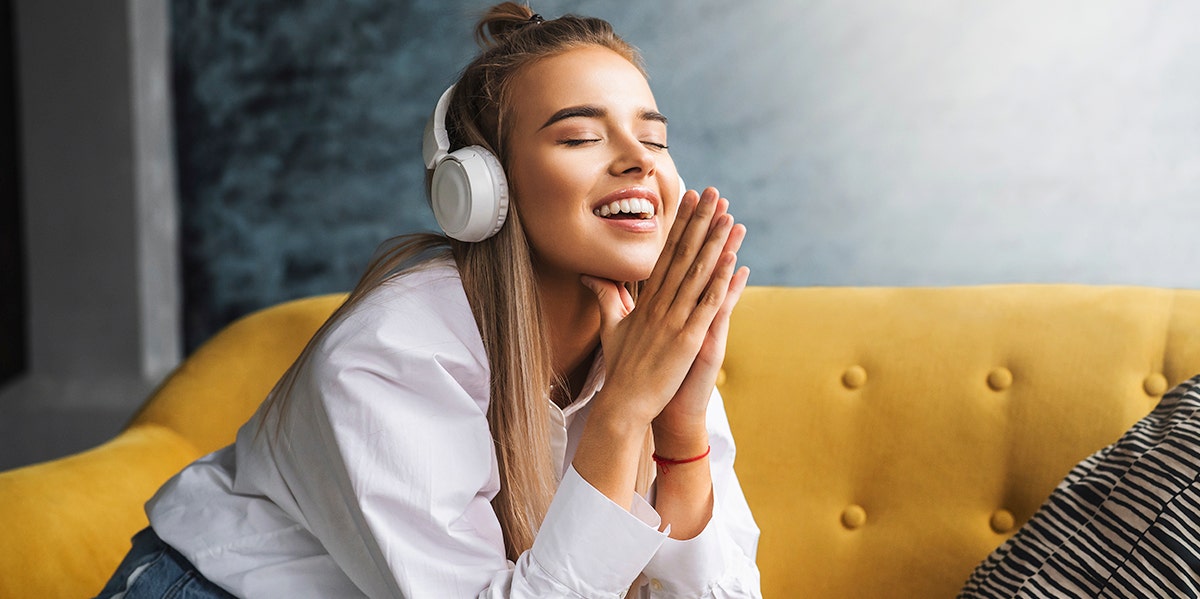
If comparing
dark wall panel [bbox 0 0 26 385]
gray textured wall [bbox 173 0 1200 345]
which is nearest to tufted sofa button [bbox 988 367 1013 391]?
gray textured wall [bbox 173 0 1200 345]

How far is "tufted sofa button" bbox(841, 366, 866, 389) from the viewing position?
→ 1580 mm

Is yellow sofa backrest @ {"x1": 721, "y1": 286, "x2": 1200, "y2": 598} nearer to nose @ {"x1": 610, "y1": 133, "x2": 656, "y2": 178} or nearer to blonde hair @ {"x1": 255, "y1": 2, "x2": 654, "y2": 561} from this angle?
blonde hair @ {"x1": 255, "y1": 2, "x2": 654, "y2": 561}

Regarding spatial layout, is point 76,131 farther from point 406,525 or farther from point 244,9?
point 406,525

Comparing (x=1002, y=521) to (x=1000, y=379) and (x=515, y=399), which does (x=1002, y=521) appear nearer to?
(x=1000, y=379)

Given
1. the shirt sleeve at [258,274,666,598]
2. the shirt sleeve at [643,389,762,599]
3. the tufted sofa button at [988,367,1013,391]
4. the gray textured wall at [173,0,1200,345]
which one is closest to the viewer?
the shirt sleeve at [258,274,666,598]

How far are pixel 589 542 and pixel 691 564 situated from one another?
24 centimetres

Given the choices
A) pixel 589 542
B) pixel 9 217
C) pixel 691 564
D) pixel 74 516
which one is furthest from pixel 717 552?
pixel 9 217

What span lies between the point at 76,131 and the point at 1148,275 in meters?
2.78

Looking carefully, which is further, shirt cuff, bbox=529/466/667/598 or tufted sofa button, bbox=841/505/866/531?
tufted sofa button, bbox=841/505/866/531

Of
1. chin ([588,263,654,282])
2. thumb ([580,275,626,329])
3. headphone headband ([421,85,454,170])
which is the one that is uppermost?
headphone headband ([421,85,454,170])

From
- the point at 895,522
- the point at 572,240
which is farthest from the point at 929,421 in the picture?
the point at 572,240

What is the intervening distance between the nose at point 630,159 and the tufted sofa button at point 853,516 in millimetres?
679

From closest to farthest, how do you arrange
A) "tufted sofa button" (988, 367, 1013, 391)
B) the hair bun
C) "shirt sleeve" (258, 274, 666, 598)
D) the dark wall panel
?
"shirt sleeve" (258, 274, 666, 598) < the hair bun < "tufted sofa button" (988, 367, 1013, 391) < the dark wall panel

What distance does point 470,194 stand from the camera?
1.13 metres
